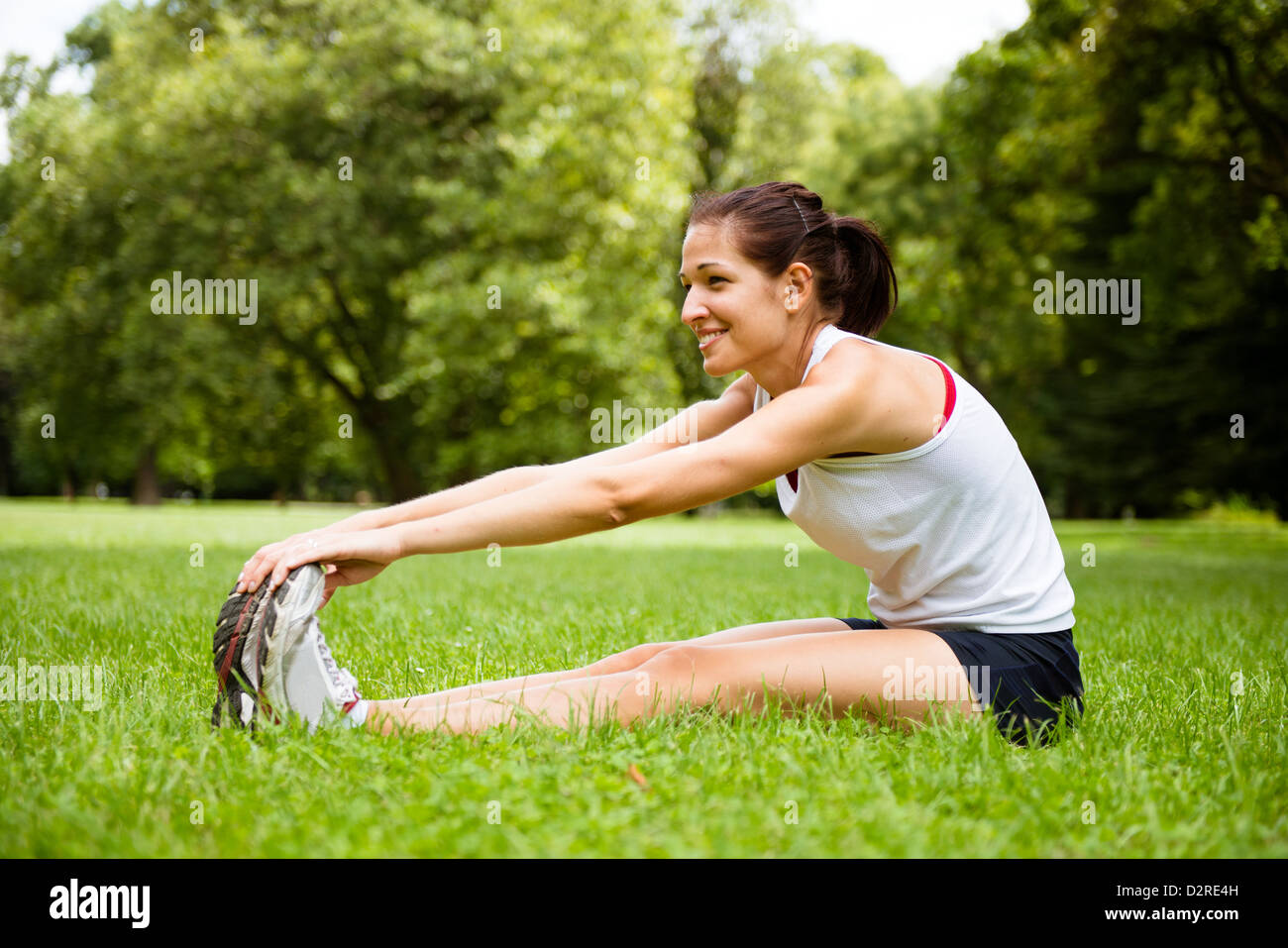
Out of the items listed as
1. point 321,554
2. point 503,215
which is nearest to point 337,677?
point 321,554

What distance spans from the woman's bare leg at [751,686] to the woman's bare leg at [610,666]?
37 mm

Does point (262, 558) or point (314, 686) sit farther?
point (314, 686)

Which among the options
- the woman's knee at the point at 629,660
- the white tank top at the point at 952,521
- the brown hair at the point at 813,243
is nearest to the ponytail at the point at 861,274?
the brown hair at the point at 813,243

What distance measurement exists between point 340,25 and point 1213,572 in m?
19.5

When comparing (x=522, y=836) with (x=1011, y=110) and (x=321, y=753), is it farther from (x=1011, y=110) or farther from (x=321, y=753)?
(x=1011, y=110)

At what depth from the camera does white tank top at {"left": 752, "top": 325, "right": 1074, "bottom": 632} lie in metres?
2.73

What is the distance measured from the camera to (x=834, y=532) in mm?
2893

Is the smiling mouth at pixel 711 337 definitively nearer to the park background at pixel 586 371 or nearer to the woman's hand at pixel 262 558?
the park background at pixel 586 371

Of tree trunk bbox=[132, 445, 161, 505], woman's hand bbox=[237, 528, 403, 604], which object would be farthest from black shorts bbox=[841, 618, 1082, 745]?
tree trunk bbox=[132, 445, 161, 505]

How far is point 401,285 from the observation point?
71.4 feet

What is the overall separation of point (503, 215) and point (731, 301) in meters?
17.8

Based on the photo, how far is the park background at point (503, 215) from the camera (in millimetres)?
13969

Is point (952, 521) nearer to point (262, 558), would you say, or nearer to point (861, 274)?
point (861, 274)
